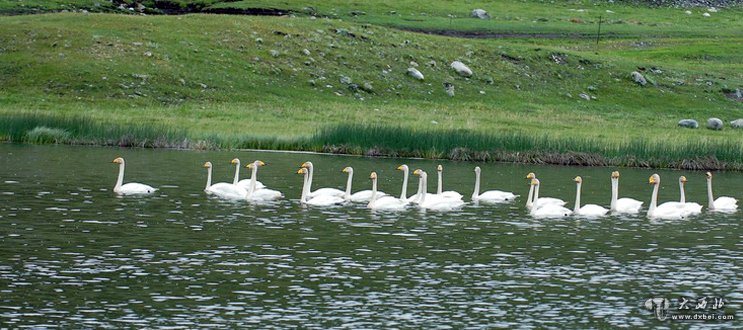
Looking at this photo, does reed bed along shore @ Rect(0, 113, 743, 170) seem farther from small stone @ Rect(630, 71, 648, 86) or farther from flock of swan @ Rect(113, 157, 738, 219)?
small stone @ Rect(630, 71, 648, 86)

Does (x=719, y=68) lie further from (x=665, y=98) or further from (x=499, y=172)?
(x=499, y=172)

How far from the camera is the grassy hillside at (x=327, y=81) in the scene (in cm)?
6041

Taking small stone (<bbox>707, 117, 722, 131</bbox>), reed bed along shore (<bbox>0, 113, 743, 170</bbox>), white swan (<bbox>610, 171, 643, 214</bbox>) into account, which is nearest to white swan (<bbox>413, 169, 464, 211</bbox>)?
white swan (<bbox>610, 171, 643, 214</bbox>)

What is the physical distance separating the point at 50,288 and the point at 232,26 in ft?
188

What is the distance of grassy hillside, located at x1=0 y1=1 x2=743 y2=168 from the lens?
60.4 meters

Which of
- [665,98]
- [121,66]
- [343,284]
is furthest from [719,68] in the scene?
[343,284]

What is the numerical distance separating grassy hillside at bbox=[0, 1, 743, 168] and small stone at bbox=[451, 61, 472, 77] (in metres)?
0.49

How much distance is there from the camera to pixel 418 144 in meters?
49.2

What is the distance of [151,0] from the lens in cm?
10975

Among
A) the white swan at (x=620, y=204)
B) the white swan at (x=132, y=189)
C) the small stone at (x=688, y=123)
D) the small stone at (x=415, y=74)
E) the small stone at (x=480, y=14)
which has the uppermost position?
the small stone at (x=480, y=14)

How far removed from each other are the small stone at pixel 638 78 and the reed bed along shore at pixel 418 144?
94.4ft

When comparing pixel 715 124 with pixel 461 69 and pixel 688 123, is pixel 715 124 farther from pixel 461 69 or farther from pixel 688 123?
pixel 461 69

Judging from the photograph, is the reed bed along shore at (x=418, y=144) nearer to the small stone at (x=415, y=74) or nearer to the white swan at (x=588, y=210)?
the white swan at (x=588, y=210)

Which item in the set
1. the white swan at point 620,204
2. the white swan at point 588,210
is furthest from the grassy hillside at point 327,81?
the white swan at point 588,210
